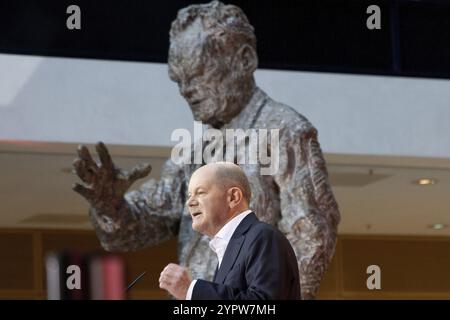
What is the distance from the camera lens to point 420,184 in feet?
25.7

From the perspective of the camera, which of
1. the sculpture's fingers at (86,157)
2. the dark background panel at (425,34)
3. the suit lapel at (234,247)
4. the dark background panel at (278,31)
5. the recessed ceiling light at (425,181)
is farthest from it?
the recessed ceiling light at (425,181)

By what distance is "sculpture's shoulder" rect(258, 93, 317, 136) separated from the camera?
135 inches

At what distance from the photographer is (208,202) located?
83.0 inches

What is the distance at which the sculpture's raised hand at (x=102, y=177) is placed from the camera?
3150 millimetres

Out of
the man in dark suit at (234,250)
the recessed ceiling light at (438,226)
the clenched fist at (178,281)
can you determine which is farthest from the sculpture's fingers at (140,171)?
the recessed ceiling light at (438,226)

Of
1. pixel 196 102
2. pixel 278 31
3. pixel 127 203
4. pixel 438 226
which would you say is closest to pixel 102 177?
pixel 127 203

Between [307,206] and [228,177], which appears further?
[307,206]

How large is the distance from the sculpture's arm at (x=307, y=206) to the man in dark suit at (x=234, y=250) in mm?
1156

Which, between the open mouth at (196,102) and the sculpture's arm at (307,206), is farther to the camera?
the open mouth at (196,102)

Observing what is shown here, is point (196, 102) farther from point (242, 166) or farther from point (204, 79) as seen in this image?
point (242, 166)

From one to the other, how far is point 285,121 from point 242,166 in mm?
164

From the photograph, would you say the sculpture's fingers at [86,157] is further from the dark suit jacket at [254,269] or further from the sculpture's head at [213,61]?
the dark suit jacket at [254,269]

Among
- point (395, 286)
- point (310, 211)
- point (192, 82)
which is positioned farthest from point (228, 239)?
point (395, 286)
